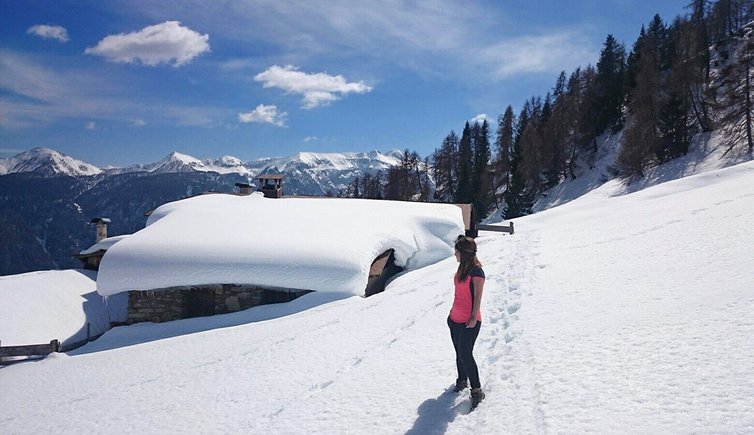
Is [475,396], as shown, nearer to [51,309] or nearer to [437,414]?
[437,414]

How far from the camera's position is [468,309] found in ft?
16.6

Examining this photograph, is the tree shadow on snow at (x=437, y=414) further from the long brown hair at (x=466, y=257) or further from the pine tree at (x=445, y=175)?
the pine tree at (x=445, y=175)

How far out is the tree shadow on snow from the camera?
4.84 m

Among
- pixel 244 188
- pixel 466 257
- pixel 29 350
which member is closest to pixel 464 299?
pixel 466 257

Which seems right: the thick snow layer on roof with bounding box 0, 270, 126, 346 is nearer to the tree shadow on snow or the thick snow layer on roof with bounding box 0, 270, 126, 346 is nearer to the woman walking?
the tree shadow on snow

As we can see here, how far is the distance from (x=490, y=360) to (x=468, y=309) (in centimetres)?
159

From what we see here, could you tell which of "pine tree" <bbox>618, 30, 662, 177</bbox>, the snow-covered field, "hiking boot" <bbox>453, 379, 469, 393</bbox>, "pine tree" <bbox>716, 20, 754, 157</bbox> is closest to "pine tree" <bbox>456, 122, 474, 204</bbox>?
"pine tree" <bbox>618, 30, 662, 177</bbox>

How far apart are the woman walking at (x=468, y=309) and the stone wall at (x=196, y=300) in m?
9.56

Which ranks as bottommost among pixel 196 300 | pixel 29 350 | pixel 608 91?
pixel 29 350

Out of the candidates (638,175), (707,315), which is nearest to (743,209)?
(707,315)

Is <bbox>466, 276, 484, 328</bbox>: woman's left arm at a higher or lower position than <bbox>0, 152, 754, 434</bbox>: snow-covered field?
higher

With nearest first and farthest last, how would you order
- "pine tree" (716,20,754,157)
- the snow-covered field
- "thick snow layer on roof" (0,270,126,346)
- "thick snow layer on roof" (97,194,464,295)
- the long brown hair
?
the snow-covered field
the long brown hair
"thick snow layer on roof" (97,194,464,295)
"thick snow layer on roof" (0,270,126,346)
"pine tree" (716,20,754,157)

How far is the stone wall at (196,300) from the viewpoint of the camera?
13961mm

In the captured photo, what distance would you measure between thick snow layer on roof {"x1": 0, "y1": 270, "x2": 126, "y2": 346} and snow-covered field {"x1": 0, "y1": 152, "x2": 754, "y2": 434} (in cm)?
660
